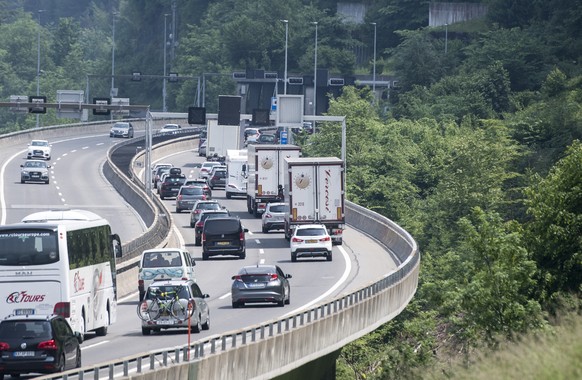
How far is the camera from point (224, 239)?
193 ft

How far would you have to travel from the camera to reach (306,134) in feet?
411

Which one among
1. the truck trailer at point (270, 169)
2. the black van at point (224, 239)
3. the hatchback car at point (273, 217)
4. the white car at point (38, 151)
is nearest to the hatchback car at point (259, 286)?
the black van at point (224, 239)

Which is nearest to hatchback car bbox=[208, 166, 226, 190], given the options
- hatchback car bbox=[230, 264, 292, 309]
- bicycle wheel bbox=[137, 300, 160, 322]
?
hatchback car bbox=[230, 264, 292, 309]

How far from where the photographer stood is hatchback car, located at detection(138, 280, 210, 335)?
1391 inches

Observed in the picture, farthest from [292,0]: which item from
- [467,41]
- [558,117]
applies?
[558,117]

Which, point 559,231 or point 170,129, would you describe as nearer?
point 559,231

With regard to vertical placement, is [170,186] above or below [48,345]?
below

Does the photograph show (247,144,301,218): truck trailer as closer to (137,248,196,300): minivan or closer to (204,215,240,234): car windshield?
(204,215,240,234): car windshield

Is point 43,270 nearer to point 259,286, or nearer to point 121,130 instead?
point 259,286

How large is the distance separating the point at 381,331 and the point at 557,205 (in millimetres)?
14437

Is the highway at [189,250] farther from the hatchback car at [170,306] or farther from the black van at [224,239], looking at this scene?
the black van at [224,239]

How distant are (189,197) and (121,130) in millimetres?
61358

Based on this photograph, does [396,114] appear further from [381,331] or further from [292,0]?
[381,331]

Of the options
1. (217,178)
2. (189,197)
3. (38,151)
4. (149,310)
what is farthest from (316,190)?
(38,151)
